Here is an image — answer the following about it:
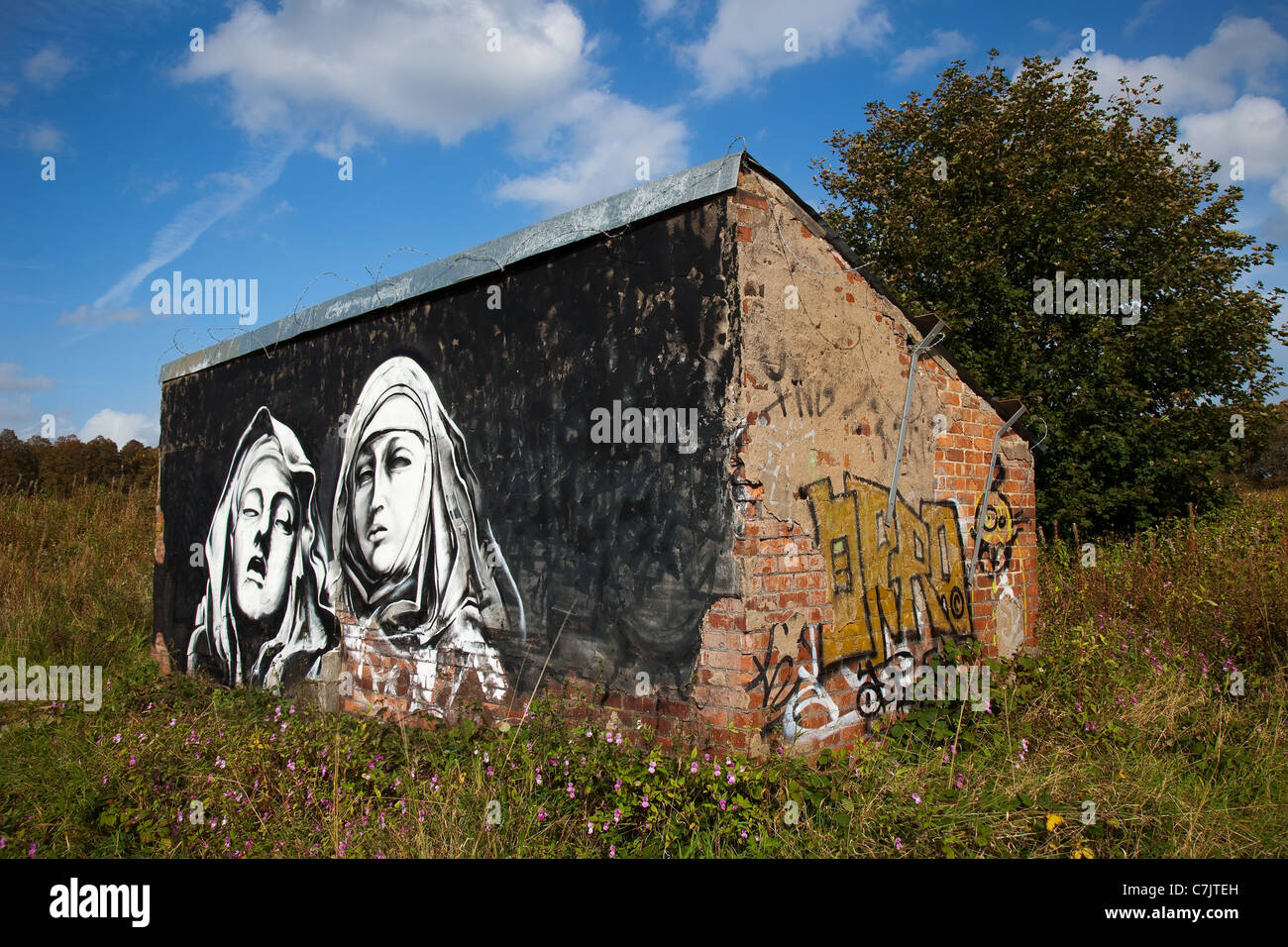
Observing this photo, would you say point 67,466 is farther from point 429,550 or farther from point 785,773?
point 785,773

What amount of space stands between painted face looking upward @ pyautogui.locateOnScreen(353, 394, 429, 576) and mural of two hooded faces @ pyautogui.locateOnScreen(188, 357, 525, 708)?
0.01 meters

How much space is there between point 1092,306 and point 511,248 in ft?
32.6

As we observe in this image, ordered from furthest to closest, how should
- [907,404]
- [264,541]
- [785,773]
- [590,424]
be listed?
[264,541]
[907,404]
[590,424]
[785,773]

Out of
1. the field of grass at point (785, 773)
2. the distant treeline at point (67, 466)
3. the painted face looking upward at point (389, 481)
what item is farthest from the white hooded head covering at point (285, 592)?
the distant treeline at point (67, 466)

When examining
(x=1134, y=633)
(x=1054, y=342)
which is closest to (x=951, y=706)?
(x=1134, y=633)

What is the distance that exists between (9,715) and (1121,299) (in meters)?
13.6

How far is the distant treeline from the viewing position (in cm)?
1197

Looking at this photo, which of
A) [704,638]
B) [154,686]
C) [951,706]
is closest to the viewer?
[704,638]

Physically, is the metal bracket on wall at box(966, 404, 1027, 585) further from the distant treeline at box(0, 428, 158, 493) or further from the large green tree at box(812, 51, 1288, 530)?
Answer: the distant treeline at box(0, 428, 158, 493)

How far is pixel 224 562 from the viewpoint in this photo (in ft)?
24.6

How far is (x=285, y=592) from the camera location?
678cm

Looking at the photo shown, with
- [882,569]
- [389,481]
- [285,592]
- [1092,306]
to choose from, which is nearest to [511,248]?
[389,481]

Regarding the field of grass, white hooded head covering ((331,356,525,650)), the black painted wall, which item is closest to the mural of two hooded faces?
white hooded head covering ((331,356,525,650))
